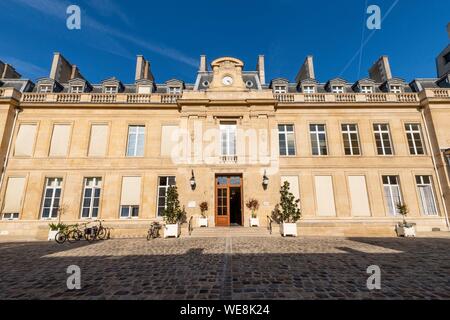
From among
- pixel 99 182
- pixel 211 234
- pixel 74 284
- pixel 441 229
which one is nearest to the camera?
pixel 74 284

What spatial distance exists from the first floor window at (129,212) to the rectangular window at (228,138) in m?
6.72

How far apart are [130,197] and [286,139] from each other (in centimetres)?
1113

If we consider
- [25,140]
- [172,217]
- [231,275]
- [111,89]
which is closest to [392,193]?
[172,217]

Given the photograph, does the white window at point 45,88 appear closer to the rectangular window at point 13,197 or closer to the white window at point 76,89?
the white window at point 76,89

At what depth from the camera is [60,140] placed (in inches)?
567

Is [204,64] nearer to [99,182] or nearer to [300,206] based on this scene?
[99,182]

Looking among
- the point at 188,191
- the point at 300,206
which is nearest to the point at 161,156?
the point at 188,191

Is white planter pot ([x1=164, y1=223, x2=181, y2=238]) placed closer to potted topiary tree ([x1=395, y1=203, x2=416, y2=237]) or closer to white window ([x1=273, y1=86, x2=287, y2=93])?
potted topiary tree ([x1=395, y1=203, x2=416, y2=237])

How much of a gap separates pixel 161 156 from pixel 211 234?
634 centimetres

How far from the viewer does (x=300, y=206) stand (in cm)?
1354

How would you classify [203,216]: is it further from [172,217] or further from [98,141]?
[98,141]

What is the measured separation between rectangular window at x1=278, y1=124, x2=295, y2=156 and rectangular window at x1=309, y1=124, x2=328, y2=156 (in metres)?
1.38

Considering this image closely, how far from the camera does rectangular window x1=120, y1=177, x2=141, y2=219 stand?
13.5 metres

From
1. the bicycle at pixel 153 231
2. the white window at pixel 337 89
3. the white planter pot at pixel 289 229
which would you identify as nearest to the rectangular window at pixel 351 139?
the white window at pixel 337 89
